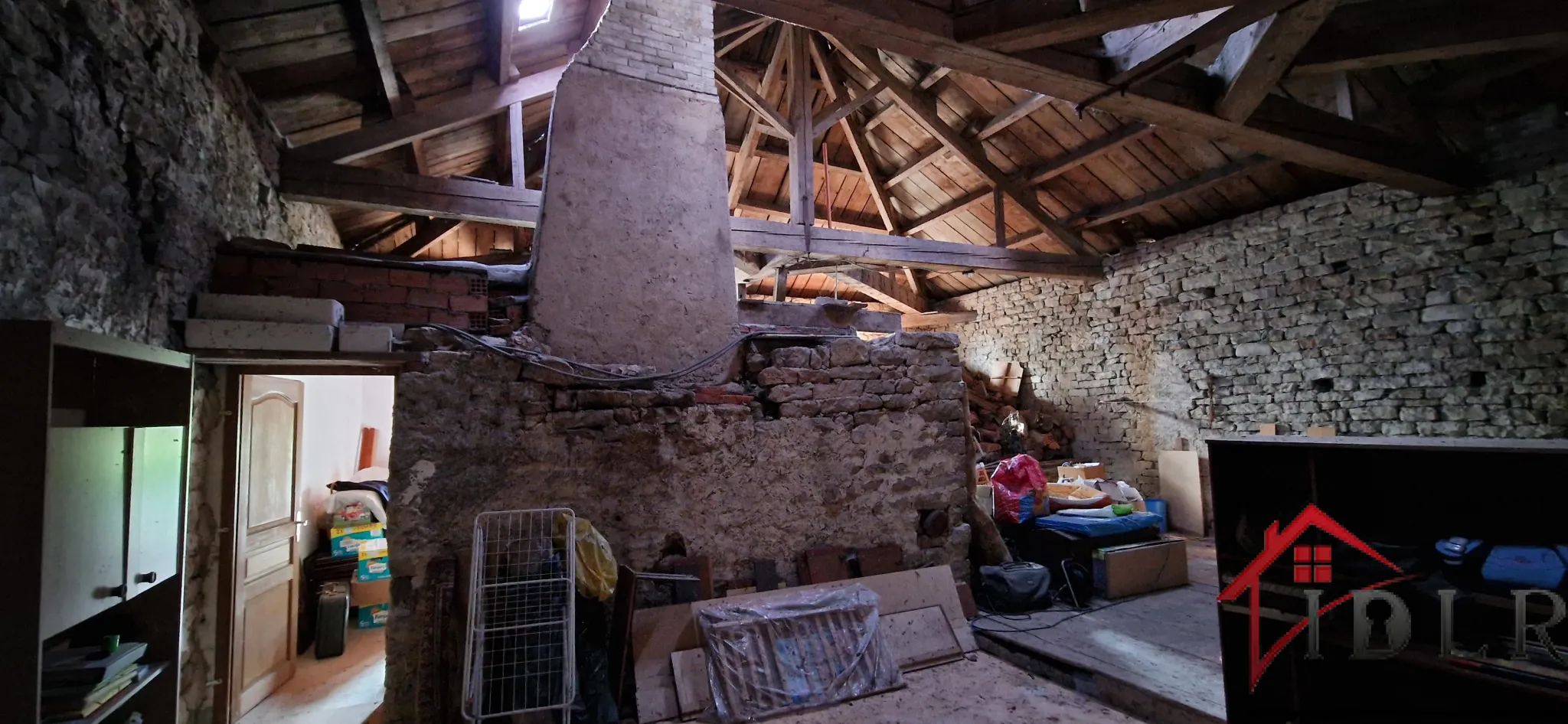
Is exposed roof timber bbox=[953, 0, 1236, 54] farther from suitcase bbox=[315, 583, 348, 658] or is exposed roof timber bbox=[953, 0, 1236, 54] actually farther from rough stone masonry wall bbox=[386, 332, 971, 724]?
suitcase bbox=[315, 583, 348, 658]

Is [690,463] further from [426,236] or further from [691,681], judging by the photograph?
[426,236]

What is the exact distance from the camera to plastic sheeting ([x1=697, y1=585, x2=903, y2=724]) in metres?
2.97

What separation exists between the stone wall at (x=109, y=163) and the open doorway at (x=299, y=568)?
82 cm

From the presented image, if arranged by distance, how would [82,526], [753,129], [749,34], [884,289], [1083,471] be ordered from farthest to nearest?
[884,289], [753,129], [1083,471], [749,34], [82,526]

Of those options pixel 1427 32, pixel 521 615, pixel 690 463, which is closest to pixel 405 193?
pixel 690 463

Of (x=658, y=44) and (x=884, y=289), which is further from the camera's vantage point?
(x=884, y=289)

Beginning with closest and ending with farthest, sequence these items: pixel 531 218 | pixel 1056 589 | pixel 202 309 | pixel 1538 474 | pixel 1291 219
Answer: pixel 1538 474, pixel 202 309, pixel 1056 589, pixel 531 218, pixel 1291 219

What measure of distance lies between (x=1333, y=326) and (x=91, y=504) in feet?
25.9

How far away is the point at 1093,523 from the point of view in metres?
4.41

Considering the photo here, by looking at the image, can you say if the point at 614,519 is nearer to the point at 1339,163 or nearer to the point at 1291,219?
the point at 1339,163

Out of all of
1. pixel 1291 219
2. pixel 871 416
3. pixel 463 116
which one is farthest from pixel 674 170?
pixel 1291 219

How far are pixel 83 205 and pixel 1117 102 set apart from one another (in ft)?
14.6

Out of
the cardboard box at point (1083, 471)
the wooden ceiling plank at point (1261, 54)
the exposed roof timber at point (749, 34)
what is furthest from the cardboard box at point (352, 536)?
the cardboard box at point (1083, 471)

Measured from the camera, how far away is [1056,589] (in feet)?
13.9
